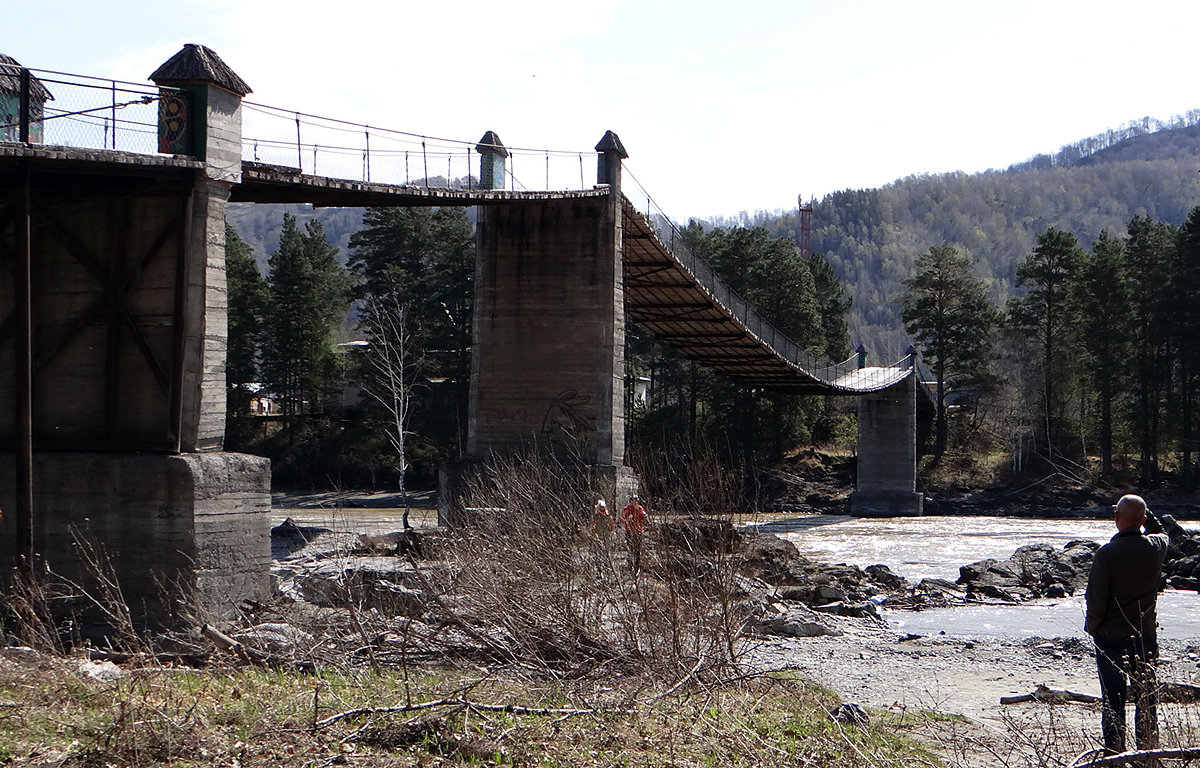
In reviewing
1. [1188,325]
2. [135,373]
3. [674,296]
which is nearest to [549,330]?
[674,296]

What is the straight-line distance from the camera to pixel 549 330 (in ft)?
81.8

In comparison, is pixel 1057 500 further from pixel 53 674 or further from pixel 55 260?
pixel 53 674

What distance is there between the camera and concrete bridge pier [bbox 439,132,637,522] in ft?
80.4

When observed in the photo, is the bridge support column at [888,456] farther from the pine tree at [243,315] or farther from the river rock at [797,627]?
the river rock at [797,627]

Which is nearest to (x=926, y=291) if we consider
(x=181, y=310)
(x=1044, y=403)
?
(x=1044, y=403)

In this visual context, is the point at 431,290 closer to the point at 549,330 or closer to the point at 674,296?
the point at 674,296

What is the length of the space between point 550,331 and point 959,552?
15.8 metres

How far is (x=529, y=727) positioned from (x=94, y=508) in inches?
353

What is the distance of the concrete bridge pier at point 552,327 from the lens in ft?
80.4

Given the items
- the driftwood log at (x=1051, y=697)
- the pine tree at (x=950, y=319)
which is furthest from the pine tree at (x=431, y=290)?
the driftwood log at (x=1051, y=697)

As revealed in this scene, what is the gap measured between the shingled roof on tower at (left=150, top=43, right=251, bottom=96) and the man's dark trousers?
11.7 meters

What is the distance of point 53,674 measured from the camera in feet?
25.7

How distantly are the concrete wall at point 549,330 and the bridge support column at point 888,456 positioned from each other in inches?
1182

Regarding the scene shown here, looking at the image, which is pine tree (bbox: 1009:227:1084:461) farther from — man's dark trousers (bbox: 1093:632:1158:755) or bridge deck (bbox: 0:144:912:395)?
man's dark trousers (bbox: 1093:632:1158:755)
